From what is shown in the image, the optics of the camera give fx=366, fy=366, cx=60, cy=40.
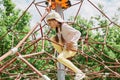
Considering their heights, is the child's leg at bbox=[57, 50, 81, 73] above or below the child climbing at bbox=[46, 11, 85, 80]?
below

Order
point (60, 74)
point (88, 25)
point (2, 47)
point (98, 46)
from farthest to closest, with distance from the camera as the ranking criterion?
point (88, 25), point (98, 46), point (2, 47), point (60, 74)

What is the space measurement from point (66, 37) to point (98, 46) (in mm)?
13404

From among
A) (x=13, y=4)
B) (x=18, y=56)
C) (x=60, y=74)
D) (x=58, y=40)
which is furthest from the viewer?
(x=13, y=4)

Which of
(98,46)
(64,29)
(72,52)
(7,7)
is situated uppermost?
(7,7)

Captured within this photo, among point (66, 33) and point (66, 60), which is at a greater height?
point (66, 33)

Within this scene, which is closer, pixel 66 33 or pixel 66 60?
pixel 66 60

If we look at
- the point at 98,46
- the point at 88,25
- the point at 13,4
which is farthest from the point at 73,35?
the point at 88,25

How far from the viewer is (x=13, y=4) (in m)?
16.1

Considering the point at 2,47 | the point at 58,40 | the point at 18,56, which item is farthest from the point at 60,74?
the point at 2,47

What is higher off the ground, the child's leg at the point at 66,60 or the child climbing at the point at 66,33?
the child climbing at the point at 66,33

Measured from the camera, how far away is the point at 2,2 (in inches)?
629

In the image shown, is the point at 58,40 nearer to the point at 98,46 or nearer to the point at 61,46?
the point at 61,46

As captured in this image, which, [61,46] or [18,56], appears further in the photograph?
[61,46]

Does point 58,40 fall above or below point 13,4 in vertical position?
below
